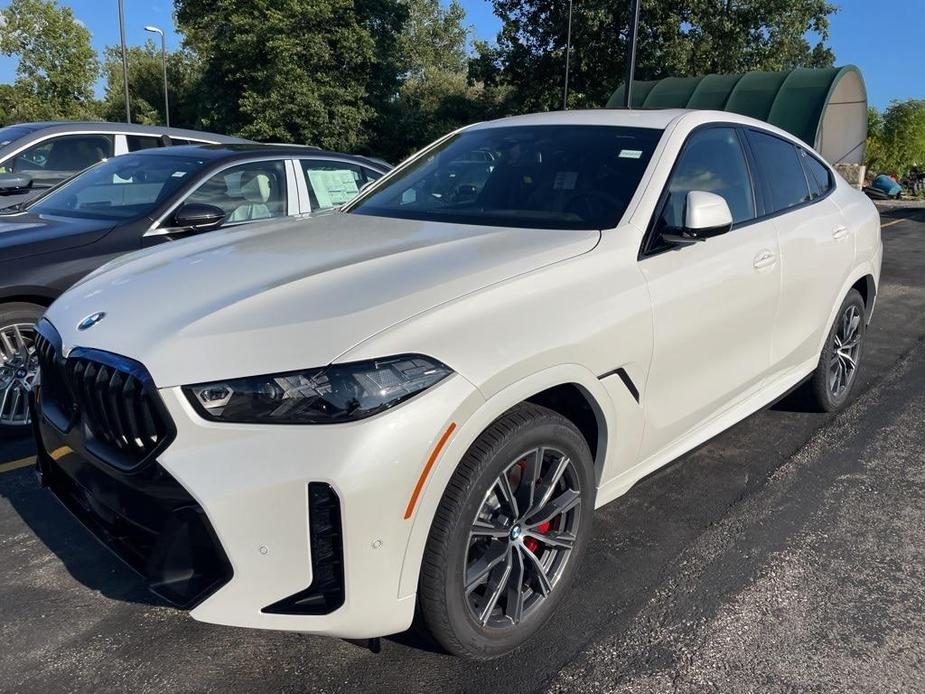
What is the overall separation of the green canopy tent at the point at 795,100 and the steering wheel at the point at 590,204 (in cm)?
1997

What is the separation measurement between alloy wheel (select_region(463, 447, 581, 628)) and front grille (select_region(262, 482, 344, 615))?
1.38 ft

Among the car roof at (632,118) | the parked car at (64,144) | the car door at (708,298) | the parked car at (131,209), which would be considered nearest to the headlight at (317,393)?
the car door at (708,298)

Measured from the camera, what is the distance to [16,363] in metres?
4.16

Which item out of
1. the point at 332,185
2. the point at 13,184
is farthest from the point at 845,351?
the point at 13,184

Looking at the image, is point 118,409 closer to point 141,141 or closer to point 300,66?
point 141,141

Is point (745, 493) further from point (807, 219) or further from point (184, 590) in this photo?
point (184, 590)

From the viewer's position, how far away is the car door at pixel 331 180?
567 cm

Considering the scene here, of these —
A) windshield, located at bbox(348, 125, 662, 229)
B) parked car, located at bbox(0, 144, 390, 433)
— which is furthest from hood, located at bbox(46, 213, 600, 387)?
parked car, located at bbox(0, 144, 390, 433)

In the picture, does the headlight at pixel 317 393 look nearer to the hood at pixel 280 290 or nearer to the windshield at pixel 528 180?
the hood at pixel 280 290

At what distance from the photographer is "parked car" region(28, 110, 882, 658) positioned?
→ 2.01 meters

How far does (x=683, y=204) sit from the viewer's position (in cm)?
312

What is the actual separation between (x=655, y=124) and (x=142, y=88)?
5313 centimetres

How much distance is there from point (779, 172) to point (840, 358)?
1359 mm

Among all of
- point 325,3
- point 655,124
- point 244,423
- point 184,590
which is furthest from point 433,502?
point 325,3
